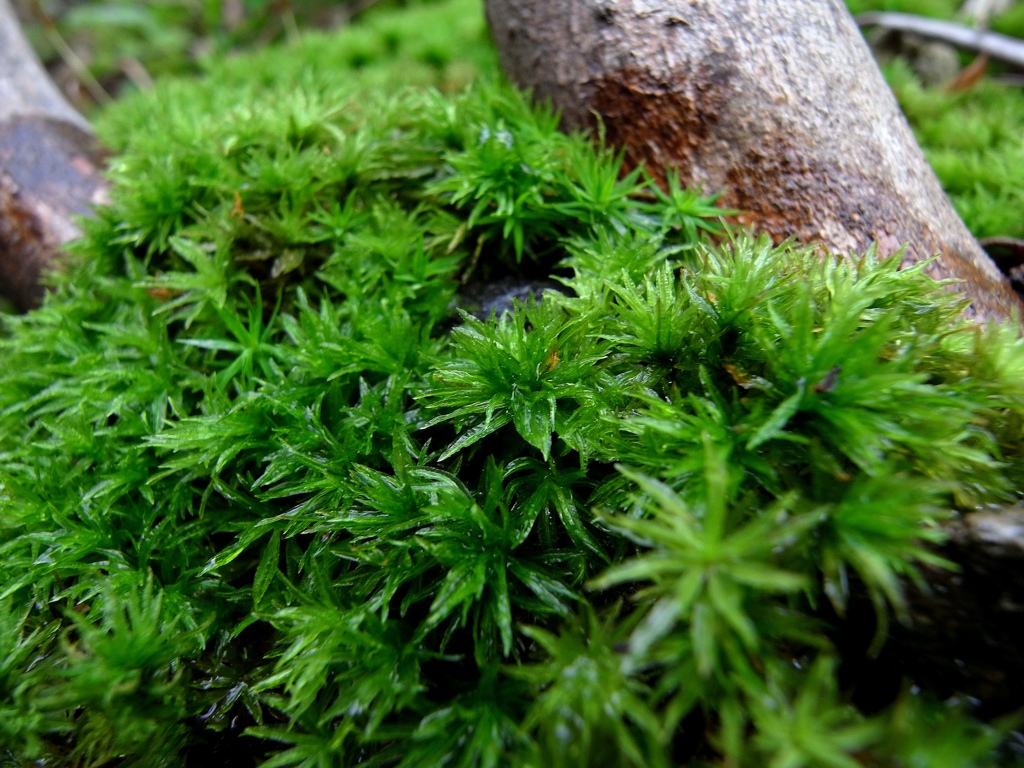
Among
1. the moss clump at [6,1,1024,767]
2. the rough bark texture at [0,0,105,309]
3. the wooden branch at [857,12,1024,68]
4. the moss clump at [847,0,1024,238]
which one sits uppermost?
the rough bark texture at [0,0,105,309]

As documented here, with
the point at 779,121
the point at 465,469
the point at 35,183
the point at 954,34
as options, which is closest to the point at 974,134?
the point at 954,34

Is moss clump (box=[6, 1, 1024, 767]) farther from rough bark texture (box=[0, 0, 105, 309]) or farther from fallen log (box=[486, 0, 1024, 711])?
rough bark texture (box=[0, 0, 105, 309])

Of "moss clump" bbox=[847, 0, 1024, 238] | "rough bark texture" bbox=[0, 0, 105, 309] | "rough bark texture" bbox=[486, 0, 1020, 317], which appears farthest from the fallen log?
"rough bark texture" bbox=[0, 0, 105, 309]

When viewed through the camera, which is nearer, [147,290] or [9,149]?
[147,290]

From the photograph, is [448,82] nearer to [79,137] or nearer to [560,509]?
[79,137]

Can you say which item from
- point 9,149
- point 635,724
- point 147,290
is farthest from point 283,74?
point 635,724

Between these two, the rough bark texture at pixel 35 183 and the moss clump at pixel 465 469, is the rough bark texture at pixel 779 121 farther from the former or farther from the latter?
the rough bark texture at pixel 35 183
